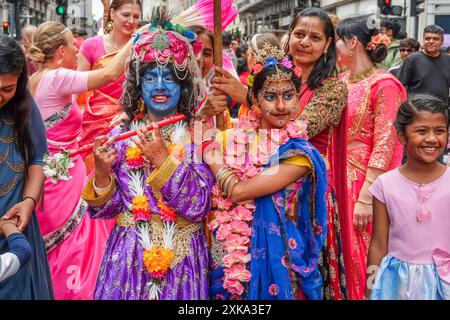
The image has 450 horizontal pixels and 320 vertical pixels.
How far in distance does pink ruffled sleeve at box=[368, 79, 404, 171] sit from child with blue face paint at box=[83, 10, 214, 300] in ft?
4.47

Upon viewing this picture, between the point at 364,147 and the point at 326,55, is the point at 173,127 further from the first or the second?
the point at 364,147

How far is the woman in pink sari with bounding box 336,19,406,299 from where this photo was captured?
13.4 ft

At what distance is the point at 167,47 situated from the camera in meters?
3.25

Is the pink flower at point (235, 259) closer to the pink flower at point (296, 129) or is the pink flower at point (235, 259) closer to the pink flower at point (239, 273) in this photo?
the pink flower at point (239, 273)

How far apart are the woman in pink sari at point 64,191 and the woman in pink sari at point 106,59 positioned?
731 mm

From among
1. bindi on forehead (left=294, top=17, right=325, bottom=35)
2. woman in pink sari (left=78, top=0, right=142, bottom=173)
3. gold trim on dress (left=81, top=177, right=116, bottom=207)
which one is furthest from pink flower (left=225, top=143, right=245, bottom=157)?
woman in pink sari (left=78, top=0, right=142, bottom=173)

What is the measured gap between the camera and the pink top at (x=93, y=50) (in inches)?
217

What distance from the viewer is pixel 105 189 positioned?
3094mm

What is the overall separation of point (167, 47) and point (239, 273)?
1120mm

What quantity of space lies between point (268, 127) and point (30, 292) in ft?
4.31

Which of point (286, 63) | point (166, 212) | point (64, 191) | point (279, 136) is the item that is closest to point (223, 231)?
point (166, 212)

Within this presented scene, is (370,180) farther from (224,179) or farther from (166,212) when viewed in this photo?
(166,212)

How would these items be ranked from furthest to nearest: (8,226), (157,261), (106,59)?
1. (106,59)
2. (157,261)
3. (8,226)

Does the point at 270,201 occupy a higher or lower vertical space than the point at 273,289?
higher
